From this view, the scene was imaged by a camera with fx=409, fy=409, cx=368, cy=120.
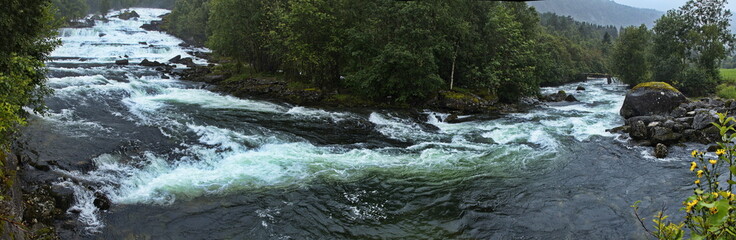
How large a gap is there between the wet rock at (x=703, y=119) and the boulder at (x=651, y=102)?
14.0 ft

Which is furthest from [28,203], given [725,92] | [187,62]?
[725,92]

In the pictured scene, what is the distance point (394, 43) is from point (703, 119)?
55.0ft

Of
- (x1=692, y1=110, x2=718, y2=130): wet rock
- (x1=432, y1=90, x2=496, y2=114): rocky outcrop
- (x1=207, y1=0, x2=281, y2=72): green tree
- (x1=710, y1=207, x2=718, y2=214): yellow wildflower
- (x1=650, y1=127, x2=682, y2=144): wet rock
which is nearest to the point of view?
(x1=710, y1=207, x2=718, y2=214): yellow wildflower

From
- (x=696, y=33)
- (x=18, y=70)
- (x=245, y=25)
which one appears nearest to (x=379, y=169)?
(x=18, y=70)

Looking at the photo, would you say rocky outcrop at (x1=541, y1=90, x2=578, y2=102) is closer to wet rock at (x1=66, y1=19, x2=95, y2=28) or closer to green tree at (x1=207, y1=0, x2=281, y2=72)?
green tree at (x1=207, y1=0, x2=281, y2=72)

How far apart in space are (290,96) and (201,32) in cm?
6589

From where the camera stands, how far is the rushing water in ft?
34.5

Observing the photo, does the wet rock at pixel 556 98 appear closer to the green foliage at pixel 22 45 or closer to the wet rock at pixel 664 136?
the wet rock at pixel 664 136

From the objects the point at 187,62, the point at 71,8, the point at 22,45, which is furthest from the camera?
the point at 71,8

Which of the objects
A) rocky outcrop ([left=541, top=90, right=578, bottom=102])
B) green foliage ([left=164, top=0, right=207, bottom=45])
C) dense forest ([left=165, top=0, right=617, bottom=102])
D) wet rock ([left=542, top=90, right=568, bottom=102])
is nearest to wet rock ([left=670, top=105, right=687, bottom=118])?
dense forest ([left=165, top=0, right=617, bottom=102])

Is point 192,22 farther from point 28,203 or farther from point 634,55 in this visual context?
point 28,203

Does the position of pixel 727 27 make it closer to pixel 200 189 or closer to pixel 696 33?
pixel 696 33

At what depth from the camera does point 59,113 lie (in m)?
19.5

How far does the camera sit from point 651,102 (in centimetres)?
2544
